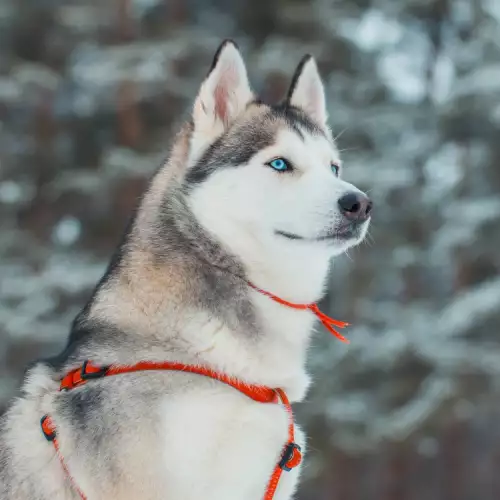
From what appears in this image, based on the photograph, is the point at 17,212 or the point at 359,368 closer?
the point at 359,368

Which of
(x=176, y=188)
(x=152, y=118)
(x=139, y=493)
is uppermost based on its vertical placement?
(x=176, y=188)

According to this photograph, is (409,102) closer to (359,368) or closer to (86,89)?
(359,368)

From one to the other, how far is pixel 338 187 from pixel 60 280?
7128 mm

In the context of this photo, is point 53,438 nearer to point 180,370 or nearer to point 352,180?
point 180,370

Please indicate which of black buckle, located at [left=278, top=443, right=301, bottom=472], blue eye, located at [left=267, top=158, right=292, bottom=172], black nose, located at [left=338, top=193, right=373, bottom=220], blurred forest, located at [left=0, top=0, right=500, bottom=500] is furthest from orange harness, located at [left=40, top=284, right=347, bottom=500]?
blurred forest, located at [left=0, top=0, right=500, bottom=500]

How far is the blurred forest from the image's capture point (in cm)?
850

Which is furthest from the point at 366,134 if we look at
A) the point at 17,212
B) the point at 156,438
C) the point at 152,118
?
the point at 156,438

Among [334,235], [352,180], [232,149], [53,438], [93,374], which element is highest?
[232,149]

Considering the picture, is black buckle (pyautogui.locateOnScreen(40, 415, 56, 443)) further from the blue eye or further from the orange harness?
the blue eye

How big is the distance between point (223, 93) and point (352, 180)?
245 inches

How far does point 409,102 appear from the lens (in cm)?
959

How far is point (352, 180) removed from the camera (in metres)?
8.79

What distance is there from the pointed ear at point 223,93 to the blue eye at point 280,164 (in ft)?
0.87

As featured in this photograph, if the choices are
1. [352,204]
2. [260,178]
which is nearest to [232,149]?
[260,178]
